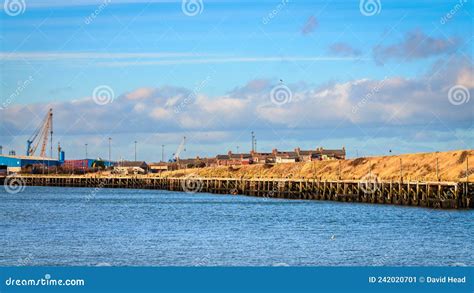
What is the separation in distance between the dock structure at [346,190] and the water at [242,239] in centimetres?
420

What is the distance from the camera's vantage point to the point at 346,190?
107875 millimetres

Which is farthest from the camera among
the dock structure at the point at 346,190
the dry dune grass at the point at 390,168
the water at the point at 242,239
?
the dry dune grass at the point at 390,168

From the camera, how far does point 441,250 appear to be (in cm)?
4741

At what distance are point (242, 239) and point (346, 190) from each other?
56.3 meters

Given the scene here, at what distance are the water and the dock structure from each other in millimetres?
4203

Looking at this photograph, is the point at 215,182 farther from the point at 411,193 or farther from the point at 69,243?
the point at 69,243

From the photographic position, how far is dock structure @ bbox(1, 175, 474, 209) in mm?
81250

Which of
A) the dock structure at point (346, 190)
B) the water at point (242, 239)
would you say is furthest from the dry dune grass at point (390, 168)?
the water at point (242, 239)

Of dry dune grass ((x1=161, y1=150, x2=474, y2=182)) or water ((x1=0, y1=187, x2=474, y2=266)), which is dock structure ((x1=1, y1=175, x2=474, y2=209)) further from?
dry dune grass ((x1=161, y1=150, x2=474, y2=182))

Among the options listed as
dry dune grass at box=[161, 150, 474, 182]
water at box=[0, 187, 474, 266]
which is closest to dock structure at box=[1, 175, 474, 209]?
water at box=[0, 187, 474, 266]

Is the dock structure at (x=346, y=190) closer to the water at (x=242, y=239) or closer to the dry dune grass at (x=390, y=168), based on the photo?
the water at (x=242, y=239)

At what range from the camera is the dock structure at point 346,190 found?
267 ft
